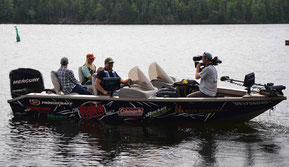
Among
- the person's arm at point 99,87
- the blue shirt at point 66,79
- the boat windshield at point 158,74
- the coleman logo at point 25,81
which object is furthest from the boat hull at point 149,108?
the boat windshield at point 158,74

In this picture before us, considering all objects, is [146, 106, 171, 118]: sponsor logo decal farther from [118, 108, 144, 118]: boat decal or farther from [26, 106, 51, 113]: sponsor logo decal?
[26, 106, 51, 113]: sponsor logo decal

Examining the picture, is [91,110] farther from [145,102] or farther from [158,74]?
[158,74]

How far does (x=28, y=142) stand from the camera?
36.2 ft

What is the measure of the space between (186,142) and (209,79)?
5.51 ft

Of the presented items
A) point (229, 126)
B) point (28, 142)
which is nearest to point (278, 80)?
point (229, 126)

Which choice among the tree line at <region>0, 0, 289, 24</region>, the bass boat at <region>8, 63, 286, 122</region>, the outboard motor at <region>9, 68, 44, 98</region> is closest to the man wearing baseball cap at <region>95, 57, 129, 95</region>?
the bass boat at <region>8, 63, 286, 122</region>

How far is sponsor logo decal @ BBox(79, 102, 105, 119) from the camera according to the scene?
12.4m

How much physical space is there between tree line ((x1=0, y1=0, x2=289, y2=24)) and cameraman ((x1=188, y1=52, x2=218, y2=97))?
484ft

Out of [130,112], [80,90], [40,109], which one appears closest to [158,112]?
[130,112]

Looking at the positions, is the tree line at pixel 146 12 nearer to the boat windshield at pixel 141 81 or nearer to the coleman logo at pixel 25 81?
the coleman logo at pixel 25 81

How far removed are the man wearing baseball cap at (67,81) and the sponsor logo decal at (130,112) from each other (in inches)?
39.9

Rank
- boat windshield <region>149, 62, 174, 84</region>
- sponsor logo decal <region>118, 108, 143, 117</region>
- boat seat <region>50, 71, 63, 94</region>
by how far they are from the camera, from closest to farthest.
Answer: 1. sponsor logo decal <region>118, 108, 143, 117</region>
2. boat seat <region>50, 71, 63, 94</region>
3. boat windshield <region>149, 62, 174, 84</region>

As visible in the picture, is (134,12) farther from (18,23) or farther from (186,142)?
(186,142)

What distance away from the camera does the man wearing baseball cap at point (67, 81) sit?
41.0 feet
